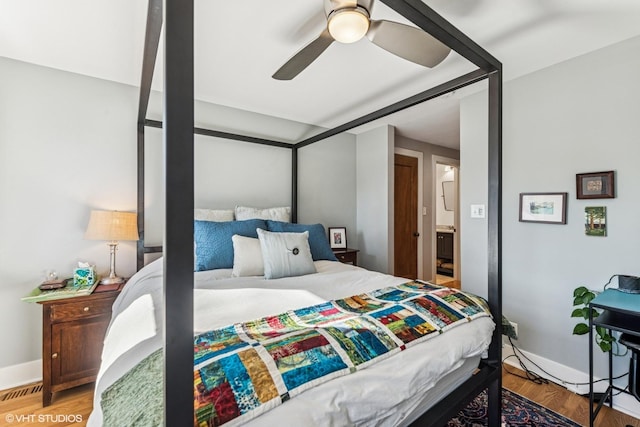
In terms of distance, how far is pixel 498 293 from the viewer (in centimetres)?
146

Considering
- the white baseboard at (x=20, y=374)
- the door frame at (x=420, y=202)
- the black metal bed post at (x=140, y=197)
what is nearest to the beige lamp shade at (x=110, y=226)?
the black metal bed post at (x=140, y=197)

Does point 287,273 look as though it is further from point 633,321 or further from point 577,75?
point 577,75

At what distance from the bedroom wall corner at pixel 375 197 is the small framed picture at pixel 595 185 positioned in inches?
72.1

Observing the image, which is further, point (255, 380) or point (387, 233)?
point (387, 233)

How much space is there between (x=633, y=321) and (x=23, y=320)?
3818 millimetres

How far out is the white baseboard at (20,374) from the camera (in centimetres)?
198

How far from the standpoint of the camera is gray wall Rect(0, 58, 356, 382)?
6.66 feet

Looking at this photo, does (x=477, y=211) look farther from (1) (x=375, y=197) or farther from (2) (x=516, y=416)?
(2) (x=516, y=416)

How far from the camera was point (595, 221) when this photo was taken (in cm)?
197

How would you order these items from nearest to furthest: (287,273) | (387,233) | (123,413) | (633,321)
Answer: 1. (123,413)
2. (633,321)
3. (287,273)
4. (387,233)

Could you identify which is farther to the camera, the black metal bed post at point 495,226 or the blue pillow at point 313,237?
the blue pillow at point 313,237

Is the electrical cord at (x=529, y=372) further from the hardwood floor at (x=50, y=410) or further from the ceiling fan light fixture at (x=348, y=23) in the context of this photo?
the hardwood floor at (x=50, y=410)

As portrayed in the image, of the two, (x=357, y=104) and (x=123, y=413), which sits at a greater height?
(x=357, y=104)

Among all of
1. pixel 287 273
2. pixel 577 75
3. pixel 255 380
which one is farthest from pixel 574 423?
pixel 577 75
